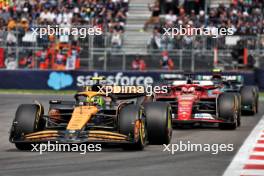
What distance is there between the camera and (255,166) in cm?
1168

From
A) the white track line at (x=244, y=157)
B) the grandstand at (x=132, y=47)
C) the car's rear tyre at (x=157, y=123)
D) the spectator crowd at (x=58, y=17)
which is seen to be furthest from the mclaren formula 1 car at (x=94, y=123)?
the spectator crowd at (x=58, y=17)

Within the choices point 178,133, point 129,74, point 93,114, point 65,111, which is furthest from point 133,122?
point 129,74

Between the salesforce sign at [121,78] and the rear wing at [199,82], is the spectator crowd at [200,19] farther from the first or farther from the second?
the rear wing at [199,82]

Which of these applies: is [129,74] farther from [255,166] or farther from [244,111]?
[255,166]

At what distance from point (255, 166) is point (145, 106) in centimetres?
319

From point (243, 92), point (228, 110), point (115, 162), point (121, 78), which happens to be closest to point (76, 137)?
point (115, 162)

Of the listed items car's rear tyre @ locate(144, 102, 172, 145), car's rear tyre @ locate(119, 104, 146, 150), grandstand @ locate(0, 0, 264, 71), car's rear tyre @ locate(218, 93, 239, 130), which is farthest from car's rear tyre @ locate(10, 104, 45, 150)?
grandstand @ locate(0, 0, 264, 71)

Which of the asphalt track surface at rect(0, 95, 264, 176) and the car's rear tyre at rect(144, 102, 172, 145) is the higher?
the car's rear tyre at rect(144, 102, 172, 145)

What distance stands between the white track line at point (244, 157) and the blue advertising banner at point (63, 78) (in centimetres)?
1431

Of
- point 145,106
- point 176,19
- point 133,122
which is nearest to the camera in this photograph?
point 133,122

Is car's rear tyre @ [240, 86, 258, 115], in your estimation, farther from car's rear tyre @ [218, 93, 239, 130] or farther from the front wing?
the front wing

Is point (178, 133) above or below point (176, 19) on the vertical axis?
below

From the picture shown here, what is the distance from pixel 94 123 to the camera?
1407cm

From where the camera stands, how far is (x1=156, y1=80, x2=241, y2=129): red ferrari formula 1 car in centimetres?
1798
